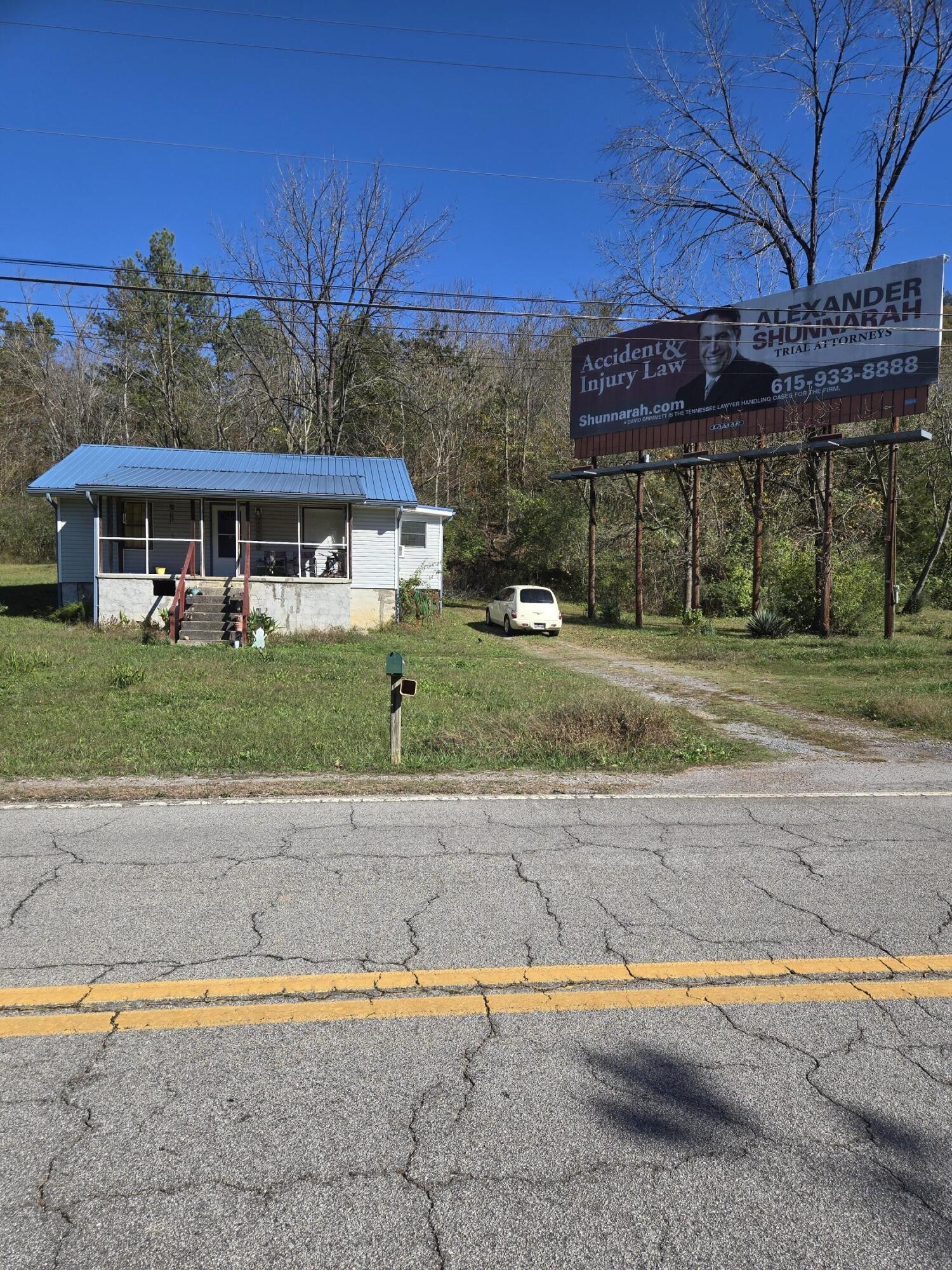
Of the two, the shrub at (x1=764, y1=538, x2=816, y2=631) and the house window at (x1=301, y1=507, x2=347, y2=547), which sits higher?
the house window at (x1=301, y1=507, x2=347, y2=547)

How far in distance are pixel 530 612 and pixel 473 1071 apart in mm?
22576

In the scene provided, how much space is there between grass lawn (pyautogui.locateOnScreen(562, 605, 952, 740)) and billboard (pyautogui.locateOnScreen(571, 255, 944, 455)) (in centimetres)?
576

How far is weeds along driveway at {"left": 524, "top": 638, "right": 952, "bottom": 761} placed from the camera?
32.7ft

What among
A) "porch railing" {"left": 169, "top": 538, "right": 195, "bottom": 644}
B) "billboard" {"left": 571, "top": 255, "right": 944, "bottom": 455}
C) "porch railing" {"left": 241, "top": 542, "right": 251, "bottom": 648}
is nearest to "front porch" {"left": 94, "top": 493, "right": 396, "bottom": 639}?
"porch railing" {"left": 241, "top": 542, "right": 251, "bottom": 648}

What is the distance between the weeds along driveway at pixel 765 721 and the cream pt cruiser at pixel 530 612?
6.49 metres

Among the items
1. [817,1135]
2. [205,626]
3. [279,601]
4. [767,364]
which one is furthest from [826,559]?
[817,1135]

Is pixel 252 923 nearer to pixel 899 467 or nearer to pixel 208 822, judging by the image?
pixel 208 822

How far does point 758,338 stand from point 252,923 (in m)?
23.1

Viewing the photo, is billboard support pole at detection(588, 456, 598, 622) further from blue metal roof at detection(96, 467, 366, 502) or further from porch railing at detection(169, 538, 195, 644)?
porch railing at detection(169, 538, 195, 644)

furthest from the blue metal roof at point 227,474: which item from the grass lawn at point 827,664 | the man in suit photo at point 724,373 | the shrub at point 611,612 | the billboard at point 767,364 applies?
the man in suit photo at point 724,373

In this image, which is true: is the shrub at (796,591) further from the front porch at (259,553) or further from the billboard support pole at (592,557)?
the front porch at (259,553)

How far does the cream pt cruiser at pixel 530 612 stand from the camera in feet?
83.9

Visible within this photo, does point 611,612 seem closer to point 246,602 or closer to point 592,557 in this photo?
point 592,557

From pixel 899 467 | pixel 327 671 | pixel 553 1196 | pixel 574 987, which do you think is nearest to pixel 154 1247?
pixel 553 1196
